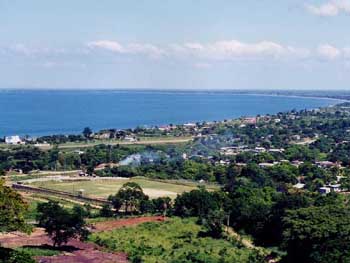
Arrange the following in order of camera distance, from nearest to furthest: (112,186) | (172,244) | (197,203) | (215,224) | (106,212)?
1. (172,244)
2. (215,224)
3. (197,203)
4. (106,212)
5. (112,186)

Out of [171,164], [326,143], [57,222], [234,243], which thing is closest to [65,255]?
[57,222]

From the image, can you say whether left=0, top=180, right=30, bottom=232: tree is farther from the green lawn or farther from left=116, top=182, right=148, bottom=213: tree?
left=116, top=182, right=148, bottom=213: tree

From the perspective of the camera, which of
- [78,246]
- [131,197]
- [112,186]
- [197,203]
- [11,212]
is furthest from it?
[112,186]

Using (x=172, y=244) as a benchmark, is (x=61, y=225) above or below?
above

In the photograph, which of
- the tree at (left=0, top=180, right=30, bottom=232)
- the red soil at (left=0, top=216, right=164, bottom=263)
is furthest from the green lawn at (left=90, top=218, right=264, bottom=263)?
the tree at (left=0, top=180, right=30, bottom=232)

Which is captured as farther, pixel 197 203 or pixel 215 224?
pixel 197 203

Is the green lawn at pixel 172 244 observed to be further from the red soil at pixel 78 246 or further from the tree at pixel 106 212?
the tree at pixel 106 212

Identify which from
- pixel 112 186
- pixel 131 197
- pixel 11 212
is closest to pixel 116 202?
pixel 131 197

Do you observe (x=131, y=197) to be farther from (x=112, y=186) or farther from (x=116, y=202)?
(x=112, y=186)

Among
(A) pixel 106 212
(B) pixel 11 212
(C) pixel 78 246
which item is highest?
(B) pixel 11 212
